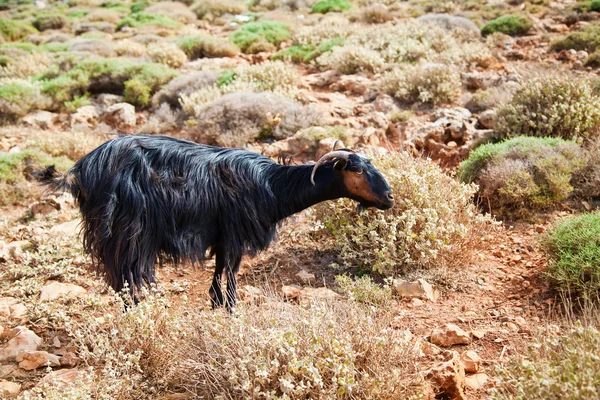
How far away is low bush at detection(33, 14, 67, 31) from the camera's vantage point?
85.1 feet

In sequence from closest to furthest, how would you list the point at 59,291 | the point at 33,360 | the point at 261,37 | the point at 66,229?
the point at 33,360 < the point at 59,291 < the point at 66,229 < the point at 261,37

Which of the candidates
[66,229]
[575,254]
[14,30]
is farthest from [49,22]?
[575,254]

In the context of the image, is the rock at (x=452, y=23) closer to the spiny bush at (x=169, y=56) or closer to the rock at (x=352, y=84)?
the rock at (x=352, y=84)

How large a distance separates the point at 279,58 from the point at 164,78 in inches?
142

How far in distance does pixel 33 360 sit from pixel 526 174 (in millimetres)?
5948

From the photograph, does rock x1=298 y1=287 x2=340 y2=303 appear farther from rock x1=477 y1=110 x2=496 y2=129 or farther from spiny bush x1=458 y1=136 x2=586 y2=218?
rock x1=477 y1=110 x2=496 y2=129

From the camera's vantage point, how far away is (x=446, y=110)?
387 inches

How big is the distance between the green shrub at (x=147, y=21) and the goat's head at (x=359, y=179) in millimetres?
20022

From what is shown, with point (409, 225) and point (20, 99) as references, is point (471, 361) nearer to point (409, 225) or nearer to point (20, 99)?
point (409, 225)

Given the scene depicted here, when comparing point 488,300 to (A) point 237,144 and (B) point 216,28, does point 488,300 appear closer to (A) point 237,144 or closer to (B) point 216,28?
(A) point 237,144

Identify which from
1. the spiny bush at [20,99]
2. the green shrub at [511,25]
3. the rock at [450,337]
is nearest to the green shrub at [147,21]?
the spiny bush at [20,99]

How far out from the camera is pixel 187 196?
465cm

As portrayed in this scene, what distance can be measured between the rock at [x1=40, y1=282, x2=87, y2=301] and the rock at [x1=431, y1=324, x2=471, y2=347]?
355cm

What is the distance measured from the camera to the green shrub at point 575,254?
189 inches
